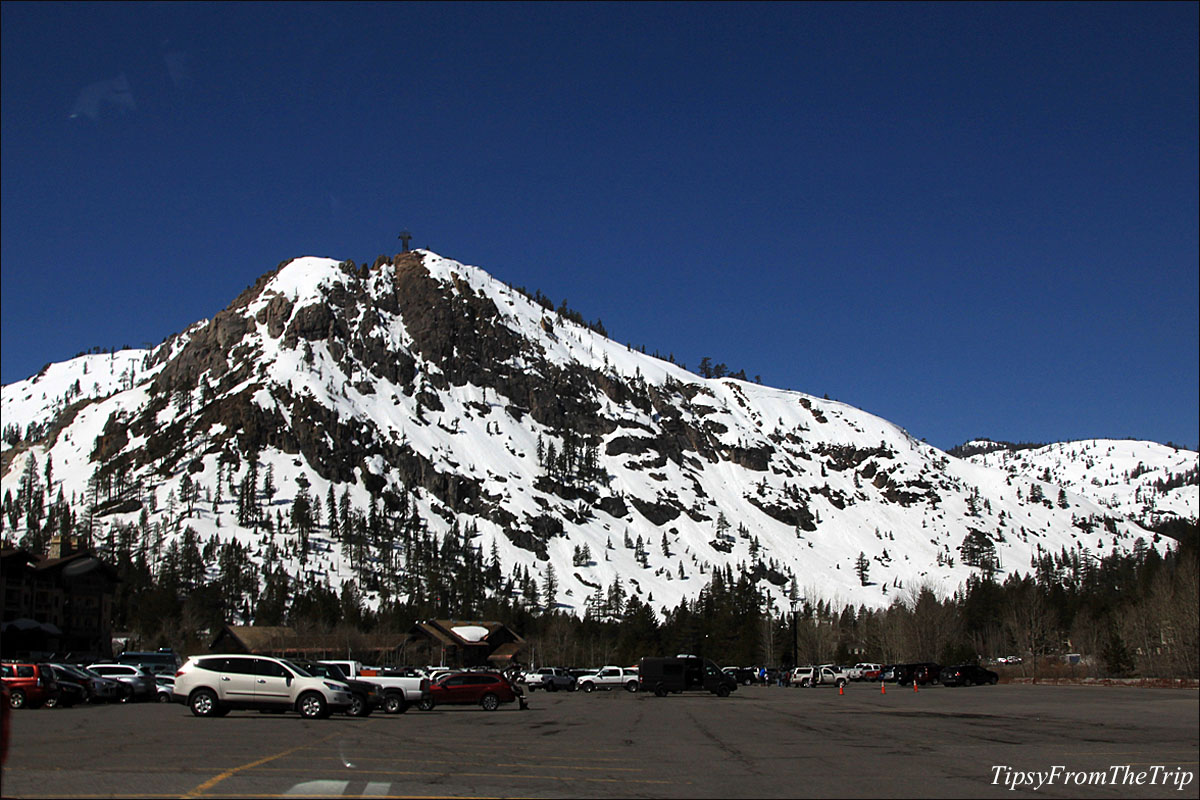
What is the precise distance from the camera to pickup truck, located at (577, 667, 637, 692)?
8406 centimetres

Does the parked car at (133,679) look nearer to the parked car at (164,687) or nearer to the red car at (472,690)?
the parked car at (164,687)

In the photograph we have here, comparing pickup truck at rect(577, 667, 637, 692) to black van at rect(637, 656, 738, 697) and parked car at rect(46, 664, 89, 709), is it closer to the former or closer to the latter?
black van at rect(637, 656, 738, 697)

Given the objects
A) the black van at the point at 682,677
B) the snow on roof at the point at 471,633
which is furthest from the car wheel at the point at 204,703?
the snow on roof at the point at 471,633

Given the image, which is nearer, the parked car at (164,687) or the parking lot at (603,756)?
the parking lot at (603,756)

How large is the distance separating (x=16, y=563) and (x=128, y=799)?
92548mm

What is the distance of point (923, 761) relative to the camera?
18.3 m

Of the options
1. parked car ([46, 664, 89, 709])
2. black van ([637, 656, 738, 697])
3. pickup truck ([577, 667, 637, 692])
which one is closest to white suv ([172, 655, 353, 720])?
parked car ([46, 664, 89, 709])

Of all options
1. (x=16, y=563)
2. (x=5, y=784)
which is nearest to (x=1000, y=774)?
(x=5, y=784)

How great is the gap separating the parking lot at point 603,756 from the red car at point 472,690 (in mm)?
11831

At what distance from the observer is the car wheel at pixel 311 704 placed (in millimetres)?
31750

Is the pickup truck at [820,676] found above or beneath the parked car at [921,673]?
beneath

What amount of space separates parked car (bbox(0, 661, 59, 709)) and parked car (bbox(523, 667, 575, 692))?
170 feet

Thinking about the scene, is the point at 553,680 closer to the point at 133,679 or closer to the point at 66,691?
the point at 133,679

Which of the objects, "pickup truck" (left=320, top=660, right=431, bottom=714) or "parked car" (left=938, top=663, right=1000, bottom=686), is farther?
"parked car" (left=938, top=663, right=1000, bottom=686)
